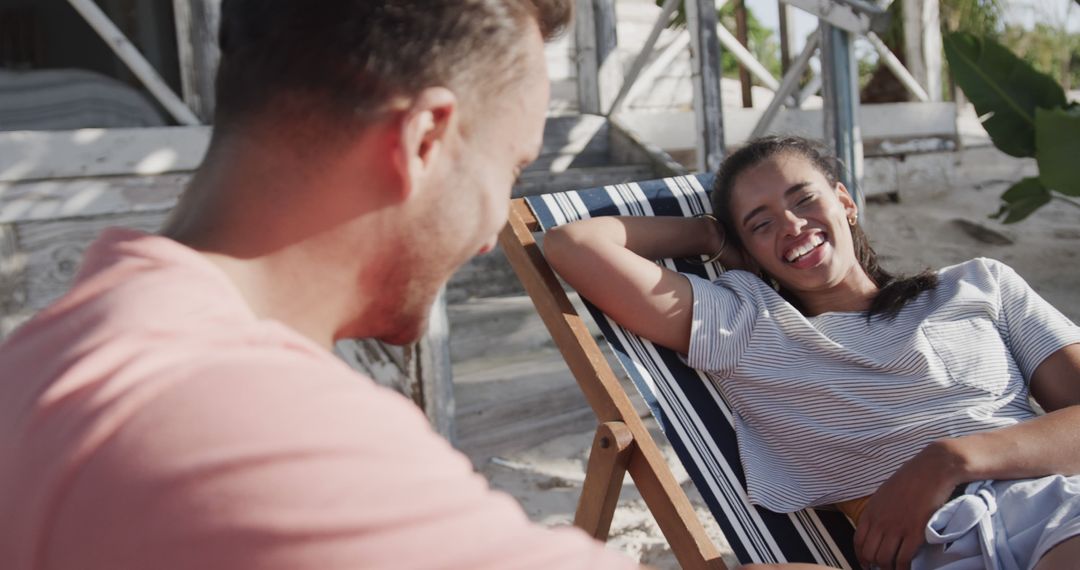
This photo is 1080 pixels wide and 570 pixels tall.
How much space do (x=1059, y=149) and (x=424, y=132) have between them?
516 centimetres

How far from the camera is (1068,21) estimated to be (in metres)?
15.2

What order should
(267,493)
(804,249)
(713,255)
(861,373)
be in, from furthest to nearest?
(713,255) → (804,249) → (861,373) → (267,493)

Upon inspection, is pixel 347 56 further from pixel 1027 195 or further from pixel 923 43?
pixel 923 43

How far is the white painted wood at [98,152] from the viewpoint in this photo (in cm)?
405

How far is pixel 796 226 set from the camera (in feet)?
8.59

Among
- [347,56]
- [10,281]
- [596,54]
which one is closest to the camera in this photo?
[347,56]

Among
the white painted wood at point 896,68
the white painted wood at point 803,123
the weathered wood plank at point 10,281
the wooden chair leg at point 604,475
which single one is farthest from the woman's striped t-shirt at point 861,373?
the white painted wood at point 896,68

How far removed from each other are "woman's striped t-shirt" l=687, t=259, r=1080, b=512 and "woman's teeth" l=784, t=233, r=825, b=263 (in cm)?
11

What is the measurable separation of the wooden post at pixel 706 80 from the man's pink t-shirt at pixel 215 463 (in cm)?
446

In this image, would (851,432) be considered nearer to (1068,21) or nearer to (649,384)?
(649,384)

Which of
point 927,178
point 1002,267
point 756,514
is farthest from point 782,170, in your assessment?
point 927,178

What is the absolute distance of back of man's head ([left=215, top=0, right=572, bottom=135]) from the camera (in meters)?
0.95

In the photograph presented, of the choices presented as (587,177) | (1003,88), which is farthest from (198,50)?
(1003,88)

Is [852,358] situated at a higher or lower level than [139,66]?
lower
